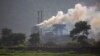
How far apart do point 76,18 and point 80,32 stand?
182 mm

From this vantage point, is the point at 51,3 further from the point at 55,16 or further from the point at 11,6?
the point at 11,6

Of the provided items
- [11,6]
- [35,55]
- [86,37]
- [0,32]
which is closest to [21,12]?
[11,6]

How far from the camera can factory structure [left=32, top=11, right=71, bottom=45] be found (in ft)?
8.41

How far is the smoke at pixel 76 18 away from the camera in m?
2.57

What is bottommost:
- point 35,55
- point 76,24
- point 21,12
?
point 35,55

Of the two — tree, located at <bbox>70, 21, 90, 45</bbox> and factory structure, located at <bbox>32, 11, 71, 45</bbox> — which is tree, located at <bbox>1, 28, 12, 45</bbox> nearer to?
factory structure, located at <bbox>32, 11, 71, 45</bbox>

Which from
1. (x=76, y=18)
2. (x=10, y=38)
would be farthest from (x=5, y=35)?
(x=76, y=18)

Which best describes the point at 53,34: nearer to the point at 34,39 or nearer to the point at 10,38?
the point at 34,39

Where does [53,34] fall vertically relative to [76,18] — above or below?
below

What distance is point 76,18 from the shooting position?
2586mm

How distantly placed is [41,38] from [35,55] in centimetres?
22

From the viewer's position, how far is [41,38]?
2.58 m

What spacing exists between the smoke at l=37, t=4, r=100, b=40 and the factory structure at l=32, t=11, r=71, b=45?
0.16ft

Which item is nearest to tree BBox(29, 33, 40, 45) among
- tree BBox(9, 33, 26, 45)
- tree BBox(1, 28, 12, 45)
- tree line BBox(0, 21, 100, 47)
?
tree line BBox(0, 21, 100, 47)
